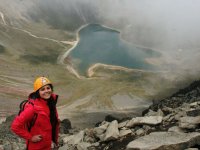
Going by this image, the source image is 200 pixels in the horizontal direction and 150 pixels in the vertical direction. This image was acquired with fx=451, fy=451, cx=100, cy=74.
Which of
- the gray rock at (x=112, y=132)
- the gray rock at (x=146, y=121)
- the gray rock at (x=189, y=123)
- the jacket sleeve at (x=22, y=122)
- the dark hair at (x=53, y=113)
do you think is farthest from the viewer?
the gray rock at (x=146, y=121)

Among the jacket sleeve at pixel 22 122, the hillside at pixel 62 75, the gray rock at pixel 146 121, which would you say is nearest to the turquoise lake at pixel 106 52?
the hillside at pixel 62 75

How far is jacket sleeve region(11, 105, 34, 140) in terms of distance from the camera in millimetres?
11352

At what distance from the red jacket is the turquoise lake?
399ft

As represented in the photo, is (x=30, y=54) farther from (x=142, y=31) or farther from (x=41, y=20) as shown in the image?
(x=142, y=31)

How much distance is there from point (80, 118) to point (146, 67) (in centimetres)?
6735

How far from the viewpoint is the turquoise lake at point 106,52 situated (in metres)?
149

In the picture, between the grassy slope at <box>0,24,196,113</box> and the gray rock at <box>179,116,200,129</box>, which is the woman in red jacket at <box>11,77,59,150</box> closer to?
the gray rock at <box>179,116,200,129</box>

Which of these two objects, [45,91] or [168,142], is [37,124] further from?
[168,142]

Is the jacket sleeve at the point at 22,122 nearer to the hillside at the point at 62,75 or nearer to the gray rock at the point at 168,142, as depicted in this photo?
the gray rock at the point at 168,142

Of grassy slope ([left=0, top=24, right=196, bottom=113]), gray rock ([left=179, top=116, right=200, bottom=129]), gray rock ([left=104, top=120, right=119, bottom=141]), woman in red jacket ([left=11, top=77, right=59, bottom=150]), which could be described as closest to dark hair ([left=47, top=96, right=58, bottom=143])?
woman in red jacket ([left=11, top=77, right=59, bottom=150])

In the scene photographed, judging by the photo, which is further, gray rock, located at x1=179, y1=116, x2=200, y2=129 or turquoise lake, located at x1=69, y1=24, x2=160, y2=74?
turquoise lake, located at x1=69, y1=24, x2=160, y2=74

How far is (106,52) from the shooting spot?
16688 centimetres

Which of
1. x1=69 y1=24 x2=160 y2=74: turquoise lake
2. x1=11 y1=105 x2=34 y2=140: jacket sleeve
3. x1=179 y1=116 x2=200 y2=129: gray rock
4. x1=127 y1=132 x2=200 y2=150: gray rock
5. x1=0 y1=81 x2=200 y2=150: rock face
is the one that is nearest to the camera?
x1=11 y1=105 x2=34 y2=140: jacket sleeve

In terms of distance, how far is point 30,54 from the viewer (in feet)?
468
